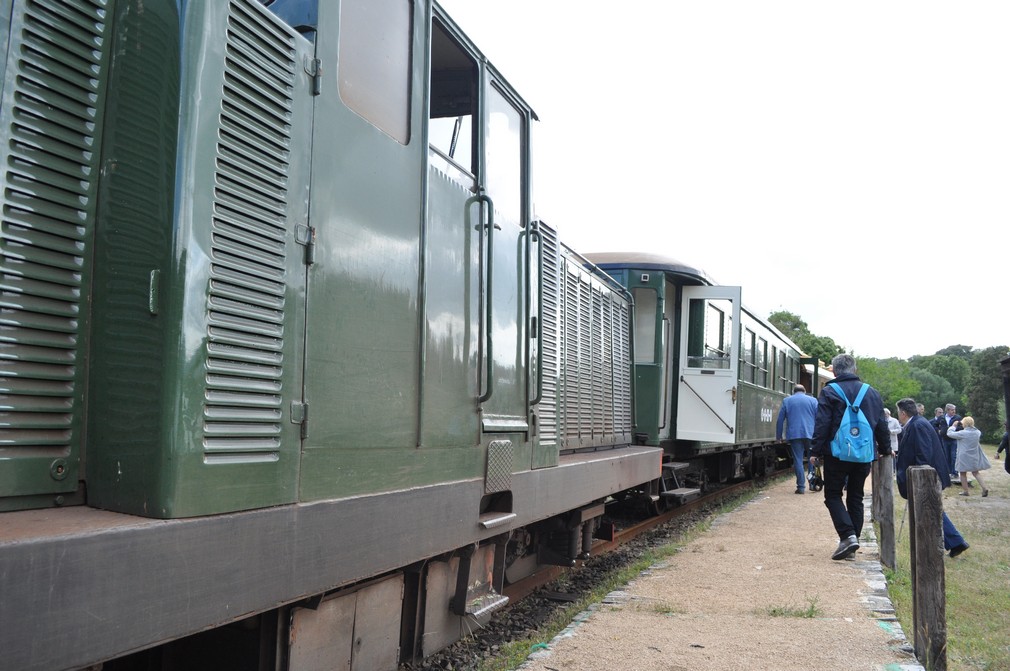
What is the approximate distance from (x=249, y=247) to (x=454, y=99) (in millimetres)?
2118

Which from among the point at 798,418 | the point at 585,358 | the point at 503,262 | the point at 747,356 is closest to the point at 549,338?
the point at 503,262

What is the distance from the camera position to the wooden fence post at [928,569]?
409 centimetres

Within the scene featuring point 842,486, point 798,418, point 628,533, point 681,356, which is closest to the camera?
point 842,486

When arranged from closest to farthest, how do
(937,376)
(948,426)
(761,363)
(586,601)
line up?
(586,601)
(761,363)
(948,426)
(937,376)

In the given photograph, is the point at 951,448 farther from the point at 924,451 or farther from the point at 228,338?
the point at 228,338

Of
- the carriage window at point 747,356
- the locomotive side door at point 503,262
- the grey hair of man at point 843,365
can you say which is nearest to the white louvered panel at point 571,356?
the locomotive side door at point 503,262

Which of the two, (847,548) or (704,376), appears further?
(704,376)

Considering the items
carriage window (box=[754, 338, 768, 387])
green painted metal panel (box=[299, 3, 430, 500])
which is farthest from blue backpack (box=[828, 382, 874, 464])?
carriage window (box=[754, 338, 768, 387])

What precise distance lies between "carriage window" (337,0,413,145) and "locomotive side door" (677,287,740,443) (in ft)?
25.0

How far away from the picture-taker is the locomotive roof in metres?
10.0

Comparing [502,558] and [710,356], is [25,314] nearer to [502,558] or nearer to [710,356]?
[502,558]

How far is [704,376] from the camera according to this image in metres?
10.3

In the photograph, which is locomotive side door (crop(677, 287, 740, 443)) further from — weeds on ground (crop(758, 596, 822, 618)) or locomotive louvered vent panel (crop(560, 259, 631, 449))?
weeds on ground (crop(758, 596, 822, 618))

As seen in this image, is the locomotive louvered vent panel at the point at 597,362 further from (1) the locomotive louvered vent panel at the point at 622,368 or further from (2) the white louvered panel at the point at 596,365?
(1) the locomotive louvered vent panel at the point at 622,368
